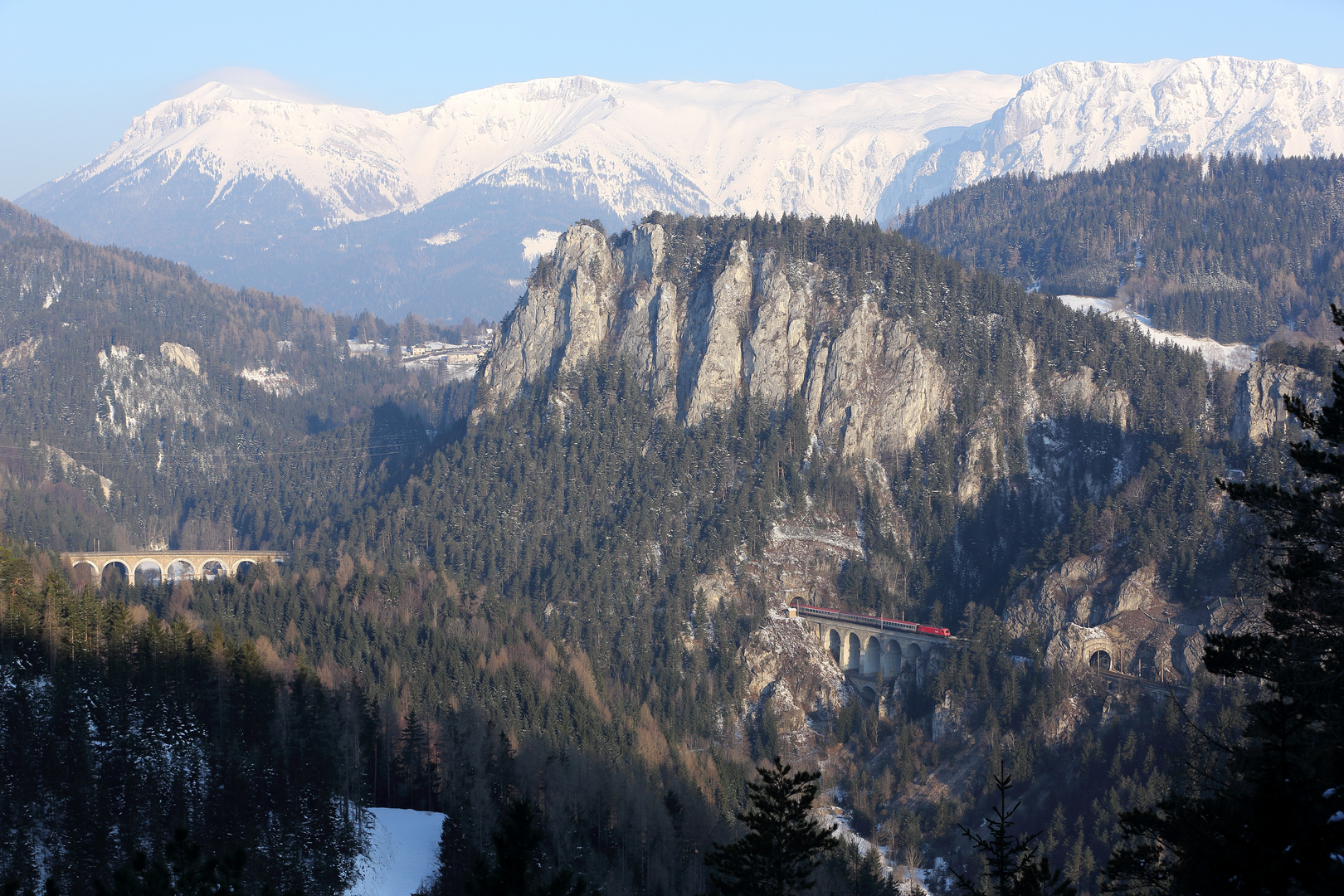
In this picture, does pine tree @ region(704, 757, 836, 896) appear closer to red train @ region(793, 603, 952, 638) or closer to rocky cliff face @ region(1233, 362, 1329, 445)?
red train @ region(793, 603, 952, 638)

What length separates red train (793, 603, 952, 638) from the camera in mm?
162250

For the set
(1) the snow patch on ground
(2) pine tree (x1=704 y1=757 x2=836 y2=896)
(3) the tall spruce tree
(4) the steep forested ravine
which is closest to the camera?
(3) the tall spruce tree

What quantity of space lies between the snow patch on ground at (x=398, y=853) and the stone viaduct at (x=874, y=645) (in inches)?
3202

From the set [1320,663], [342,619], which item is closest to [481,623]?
[342,619]

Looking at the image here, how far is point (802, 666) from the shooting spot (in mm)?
168500

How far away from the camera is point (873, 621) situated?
16888 centimetres

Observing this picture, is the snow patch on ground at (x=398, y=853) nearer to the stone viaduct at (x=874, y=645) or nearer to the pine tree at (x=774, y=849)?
the pine tree at (x=774, y=849)

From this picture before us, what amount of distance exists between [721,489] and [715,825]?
294 ft

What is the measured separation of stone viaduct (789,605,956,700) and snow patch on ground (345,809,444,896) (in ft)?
267

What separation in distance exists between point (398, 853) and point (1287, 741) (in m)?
67.8

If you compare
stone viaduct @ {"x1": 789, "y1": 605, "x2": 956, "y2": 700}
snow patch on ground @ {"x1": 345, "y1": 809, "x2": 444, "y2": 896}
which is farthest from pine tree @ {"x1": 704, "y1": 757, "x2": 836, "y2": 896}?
stone viaduct @ {"x1": 789, "y1": 605, "x2": 956, "y2": 700}

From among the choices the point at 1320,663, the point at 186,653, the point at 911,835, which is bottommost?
the point at 911,835

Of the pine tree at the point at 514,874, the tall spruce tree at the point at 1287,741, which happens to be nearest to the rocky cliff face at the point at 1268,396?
the tall spruce tree at the point at 1287,741

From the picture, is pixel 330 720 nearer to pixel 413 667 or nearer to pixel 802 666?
pixel 413 667
